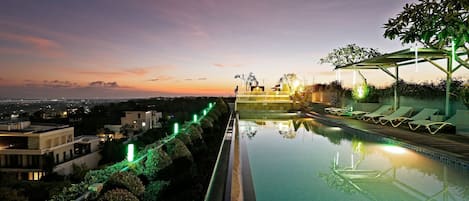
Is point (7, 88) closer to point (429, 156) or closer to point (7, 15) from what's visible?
point (7, 15)

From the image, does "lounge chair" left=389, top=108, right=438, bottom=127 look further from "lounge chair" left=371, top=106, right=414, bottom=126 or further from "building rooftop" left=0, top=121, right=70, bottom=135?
"building rooftop" left=0, top=121, right=70, bottom=135

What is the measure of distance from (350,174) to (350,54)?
591 inches

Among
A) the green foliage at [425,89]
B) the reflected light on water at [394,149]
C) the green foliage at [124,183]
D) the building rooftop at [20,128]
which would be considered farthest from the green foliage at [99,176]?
the building rooftop at [20,128]

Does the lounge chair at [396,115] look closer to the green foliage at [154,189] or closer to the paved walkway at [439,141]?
the paved walkway at [439,141]

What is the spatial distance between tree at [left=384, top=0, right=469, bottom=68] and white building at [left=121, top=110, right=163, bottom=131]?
54.6 metres

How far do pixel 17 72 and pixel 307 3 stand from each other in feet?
69.8

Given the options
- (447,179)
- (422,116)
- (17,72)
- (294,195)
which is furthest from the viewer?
(17,72)

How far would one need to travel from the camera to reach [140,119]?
193 feet

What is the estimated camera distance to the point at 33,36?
52.3 ft

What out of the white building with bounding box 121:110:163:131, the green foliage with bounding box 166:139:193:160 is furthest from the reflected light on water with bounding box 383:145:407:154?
the white building with bounding box 121:110:163:131

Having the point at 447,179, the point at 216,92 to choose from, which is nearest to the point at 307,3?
the point at 447,179

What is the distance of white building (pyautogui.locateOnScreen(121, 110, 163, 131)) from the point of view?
2281 inches

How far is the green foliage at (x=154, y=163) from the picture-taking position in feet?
12.0

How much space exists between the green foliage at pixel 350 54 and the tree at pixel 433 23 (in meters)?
12.4
